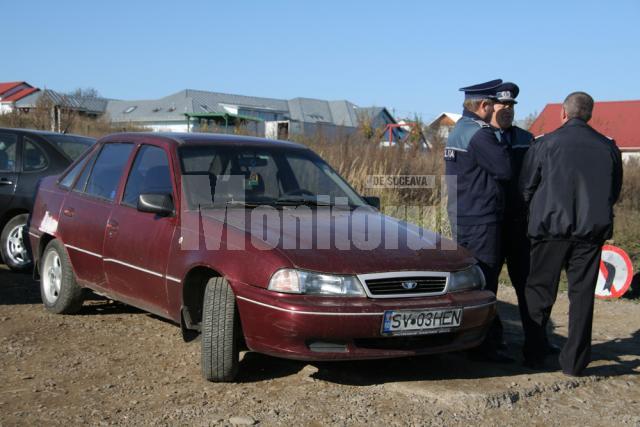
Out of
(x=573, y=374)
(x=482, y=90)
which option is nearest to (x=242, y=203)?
(x=482, y=90)

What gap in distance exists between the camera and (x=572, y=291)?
16.4 ft

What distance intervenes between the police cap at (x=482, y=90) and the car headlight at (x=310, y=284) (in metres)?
1.95

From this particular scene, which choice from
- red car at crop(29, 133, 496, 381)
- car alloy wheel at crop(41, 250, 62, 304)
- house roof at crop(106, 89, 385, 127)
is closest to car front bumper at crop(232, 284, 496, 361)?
red car at crop(29, 133, 496, 381)

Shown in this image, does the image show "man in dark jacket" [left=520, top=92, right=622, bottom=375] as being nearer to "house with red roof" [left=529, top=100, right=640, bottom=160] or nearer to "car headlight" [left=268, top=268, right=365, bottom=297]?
"car headlight" [left=268, top=268, right=365, bottom=297]

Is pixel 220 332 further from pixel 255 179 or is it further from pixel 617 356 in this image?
pixel 617 356

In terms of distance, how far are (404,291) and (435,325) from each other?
0.95ft

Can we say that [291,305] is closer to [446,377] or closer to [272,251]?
[272,251]

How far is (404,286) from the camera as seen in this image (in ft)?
14.5

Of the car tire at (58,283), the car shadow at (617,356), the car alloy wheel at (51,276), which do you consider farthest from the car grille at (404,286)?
the car alloy wheel at (51,276)

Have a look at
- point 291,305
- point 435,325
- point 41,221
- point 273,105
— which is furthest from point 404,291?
point 273,105

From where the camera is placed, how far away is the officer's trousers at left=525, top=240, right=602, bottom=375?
4.93 metres

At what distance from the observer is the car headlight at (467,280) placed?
184 inches

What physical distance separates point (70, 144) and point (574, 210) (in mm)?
6314

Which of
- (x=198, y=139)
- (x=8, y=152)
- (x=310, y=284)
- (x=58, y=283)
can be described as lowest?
(x=58, y=283)
